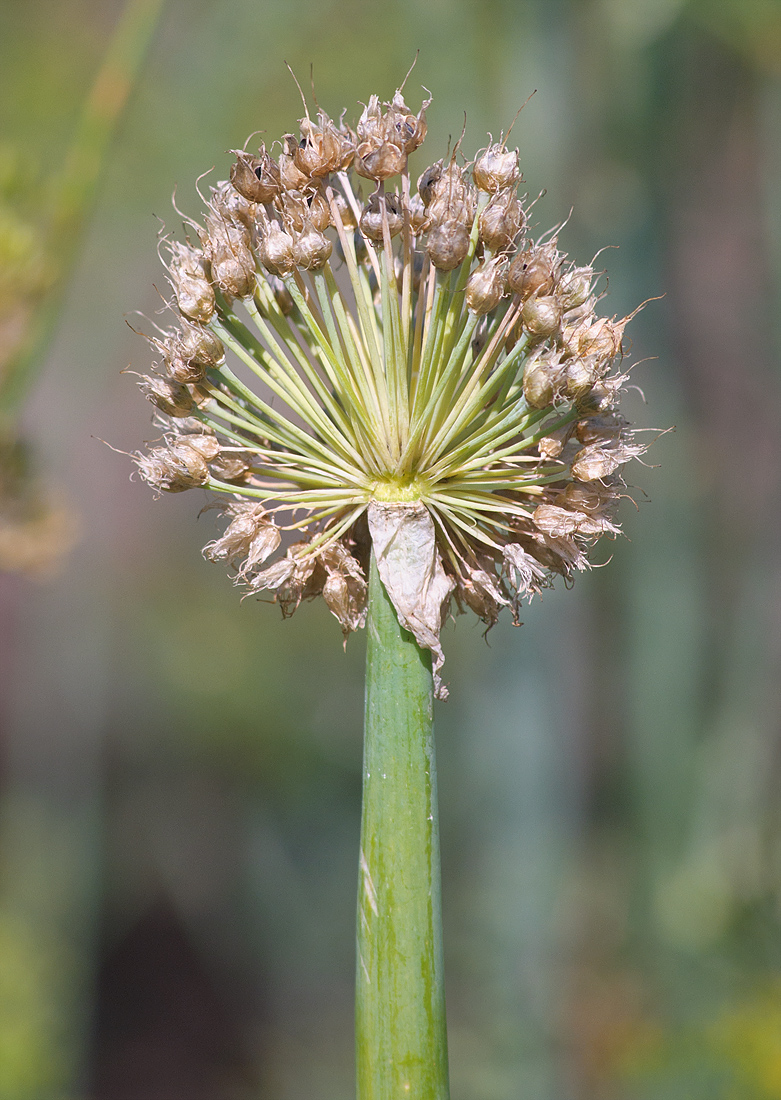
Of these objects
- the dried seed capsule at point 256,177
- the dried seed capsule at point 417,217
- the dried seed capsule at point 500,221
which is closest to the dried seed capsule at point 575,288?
the dried seed capsule at point 500,221

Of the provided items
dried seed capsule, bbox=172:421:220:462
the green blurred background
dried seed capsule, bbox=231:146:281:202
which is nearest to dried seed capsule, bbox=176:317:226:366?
dried seed capsule, bbox=172:421:220:462

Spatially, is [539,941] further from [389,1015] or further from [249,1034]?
[389,1015]

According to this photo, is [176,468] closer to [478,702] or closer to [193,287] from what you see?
[193,287]

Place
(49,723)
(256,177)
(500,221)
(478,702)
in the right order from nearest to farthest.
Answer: (500,221) → (256,177) → (478,702) → (49,723)

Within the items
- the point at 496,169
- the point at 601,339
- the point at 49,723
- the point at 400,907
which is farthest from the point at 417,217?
the point at 49,723

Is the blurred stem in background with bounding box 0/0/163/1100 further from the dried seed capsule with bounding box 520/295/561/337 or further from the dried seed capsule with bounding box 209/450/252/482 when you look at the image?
the dried seed capsule with bounding box 520/295/561/337

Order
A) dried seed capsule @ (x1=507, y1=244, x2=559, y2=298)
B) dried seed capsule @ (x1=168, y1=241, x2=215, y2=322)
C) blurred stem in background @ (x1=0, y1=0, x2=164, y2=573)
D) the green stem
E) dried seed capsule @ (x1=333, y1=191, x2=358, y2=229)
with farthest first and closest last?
1. blurred stem in background @ (x1=0, y1=0, x2=164, y2=573)
2. dried seed capsule @ (x1=333, y1=191, x2=358, y2=229)
3. dried seed capsule @ (x1=168, y1=241, x2=215, y2=322)
4. dried seed capsule @ (x1=507, y1=244, x2=559, y2=298)
5. the green stem

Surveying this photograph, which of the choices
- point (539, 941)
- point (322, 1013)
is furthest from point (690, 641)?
point (322, 1013)

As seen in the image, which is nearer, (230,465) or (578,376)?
(578,376)
